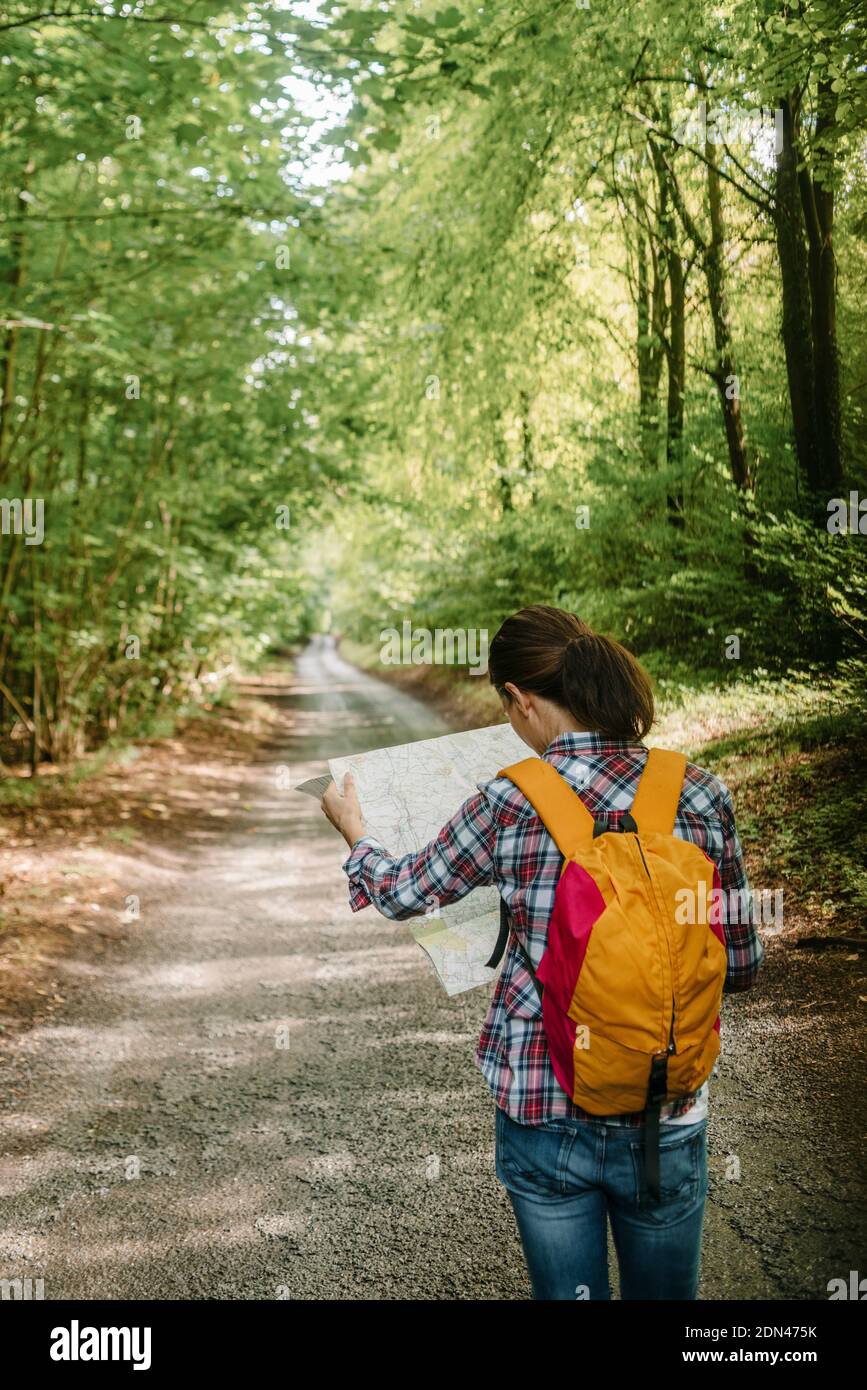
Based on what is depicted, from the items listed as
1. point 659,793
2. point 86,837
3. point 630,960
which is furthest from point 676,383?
point 86,837

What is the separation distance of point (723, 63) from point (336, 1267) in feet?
22.0

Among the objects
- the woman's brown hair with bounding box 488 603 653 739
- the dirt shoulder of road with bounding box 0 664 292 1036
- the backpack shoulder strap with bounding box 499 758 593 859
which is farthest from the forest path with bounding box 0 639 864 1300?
the woman's brown hair with bounding box 488 603 653 739

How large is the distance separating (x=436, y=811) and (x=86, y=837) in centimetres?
753

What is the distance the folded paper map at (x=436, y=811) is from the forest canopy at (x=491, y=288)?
12.4ft

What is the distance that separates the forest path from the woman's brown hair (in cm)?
228

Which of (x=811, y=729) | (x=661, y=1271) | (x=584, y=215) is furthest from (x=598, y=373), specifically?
(x=661, y=1271)

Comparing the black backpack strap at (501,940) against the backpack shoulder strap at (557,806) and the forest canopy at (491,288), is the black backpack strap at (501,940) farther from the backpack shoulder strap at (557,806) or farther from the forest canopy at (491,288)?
the forest canopy at (491,288)

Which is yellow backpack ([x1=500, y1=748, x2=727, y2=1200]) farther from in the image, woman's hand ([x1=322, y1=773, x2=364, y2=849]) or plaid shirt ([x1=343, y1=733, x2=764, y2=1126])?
woman's hand ([x1=322, y1=773, x2=364, y2=849])

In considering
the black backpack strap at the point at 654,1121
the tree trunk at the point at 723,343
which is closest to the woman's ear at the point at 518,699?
the black backpack strap at the point at 654,1121

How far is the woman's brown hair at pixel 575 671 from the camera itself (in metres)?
1.83

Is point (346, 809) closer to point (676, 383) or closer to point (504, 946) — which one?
point (504, 946)

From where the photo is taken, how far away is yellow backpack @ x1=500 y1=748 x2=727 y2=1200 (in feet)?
5.32

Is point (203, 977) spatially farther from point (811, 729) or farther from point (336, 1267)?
point (811, 729)

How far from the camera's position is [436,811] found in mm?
2238
